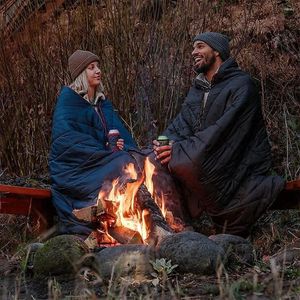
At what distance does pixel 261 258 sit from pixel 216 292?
1146mm

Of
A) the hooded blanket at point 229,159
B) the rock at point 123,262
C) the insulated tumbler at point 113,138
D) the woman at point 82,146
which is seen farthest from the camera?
the insulated tumbler at point 113,138

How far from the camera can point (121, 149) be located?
5.85 metres

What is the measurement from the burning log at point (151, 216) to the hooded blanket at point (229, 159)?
14.7 inches

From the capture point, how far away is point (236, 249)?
14.8 feet

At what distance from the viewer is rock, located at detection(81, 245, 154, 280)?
4117 millimetres

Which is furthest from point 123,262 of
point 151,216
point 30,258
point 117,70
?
point 117,70

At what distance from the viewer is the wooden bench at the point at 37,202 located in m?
5.63

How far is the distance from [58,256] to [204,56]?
2.29 meters

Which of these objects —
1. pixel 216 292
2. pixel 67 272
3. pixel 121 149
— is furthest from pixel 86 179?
pixel 216 292

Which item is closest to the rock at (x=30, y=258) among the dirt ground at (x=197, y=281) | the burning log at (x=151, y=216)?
the dirt ground at (x=197, y=281)

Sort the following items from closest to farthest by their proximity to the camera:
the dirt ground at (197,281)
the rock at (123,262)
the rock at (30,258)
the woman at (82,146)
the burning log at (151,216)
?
1. the dirt ground at (197,281)
2. the rock at (123,262)
3. the rock at (30,258)
4. the burning log at (151,216)
5. the woman at (82,146)

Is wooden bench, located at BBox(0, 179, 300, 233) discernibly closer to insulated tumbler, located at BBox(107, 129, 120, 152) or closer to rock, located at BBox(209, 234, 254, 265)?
insulated tumbler, located at BBox(107, 129, 120, 152)

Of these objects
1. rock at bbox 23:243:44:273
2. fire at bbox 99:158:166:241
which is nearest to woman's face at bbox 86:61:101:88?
fire at bbox 99:158:166:241

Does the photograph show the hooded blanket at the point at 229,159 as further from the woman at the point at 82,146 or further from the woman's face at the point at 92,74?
the woman's face at the point at 92,74
